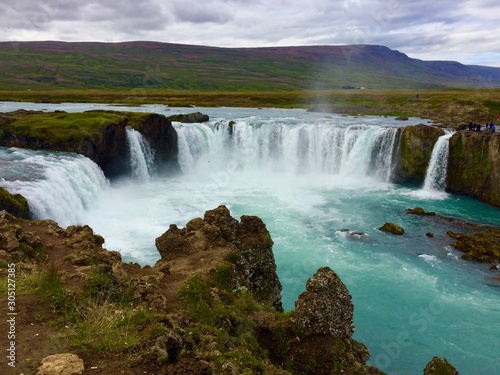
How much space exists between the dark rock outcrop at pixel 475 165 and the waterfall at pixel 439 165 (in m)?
0.45

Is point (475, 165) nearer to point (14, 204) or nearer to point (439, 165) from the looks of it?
point (439, 165)

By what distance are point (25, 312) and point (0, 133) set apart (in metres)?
38.3

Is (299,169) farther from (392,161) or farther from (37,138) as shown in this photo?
(37,138)

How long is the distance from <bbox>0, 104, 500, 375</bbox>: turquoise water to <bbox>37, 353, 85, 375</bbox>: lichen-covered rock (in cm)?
1236

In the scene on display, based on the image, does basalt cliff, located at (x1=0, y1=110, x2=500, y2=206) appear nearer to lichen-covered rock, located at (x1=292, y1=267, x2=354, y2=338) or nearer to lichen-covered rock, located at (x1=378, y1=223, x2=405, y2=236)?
lichen-covered rock, located at (x1=378, y1=223, x2=405, y2=236)

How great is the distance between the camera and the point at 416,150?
4147 cm

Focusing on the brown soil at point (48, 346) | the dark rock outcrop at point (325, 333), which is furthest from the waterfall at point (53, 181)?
the dark rock outcrop at point (325, 333)

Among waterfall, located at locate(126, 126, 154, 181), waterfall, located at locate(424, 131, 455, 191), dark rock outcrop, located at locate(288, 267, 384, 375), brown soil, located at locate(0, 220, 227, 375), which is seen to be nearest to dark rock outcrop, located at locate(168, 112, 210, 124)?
waterfall, located at locate(126, 126, 154, 181)

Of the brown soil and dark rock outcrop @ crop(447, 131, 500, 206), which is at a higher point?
the brown soil

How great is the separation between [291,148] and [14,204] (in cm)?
3391

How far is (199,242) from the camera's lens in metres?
15.7

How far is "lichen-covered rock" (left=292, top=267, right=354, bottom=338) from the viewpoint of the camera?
11.1 m

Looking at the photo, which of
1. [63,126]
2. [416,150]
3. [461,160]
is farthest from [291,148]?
[63,126]

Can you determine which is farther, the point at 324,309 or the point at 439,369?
the point at 324,309
